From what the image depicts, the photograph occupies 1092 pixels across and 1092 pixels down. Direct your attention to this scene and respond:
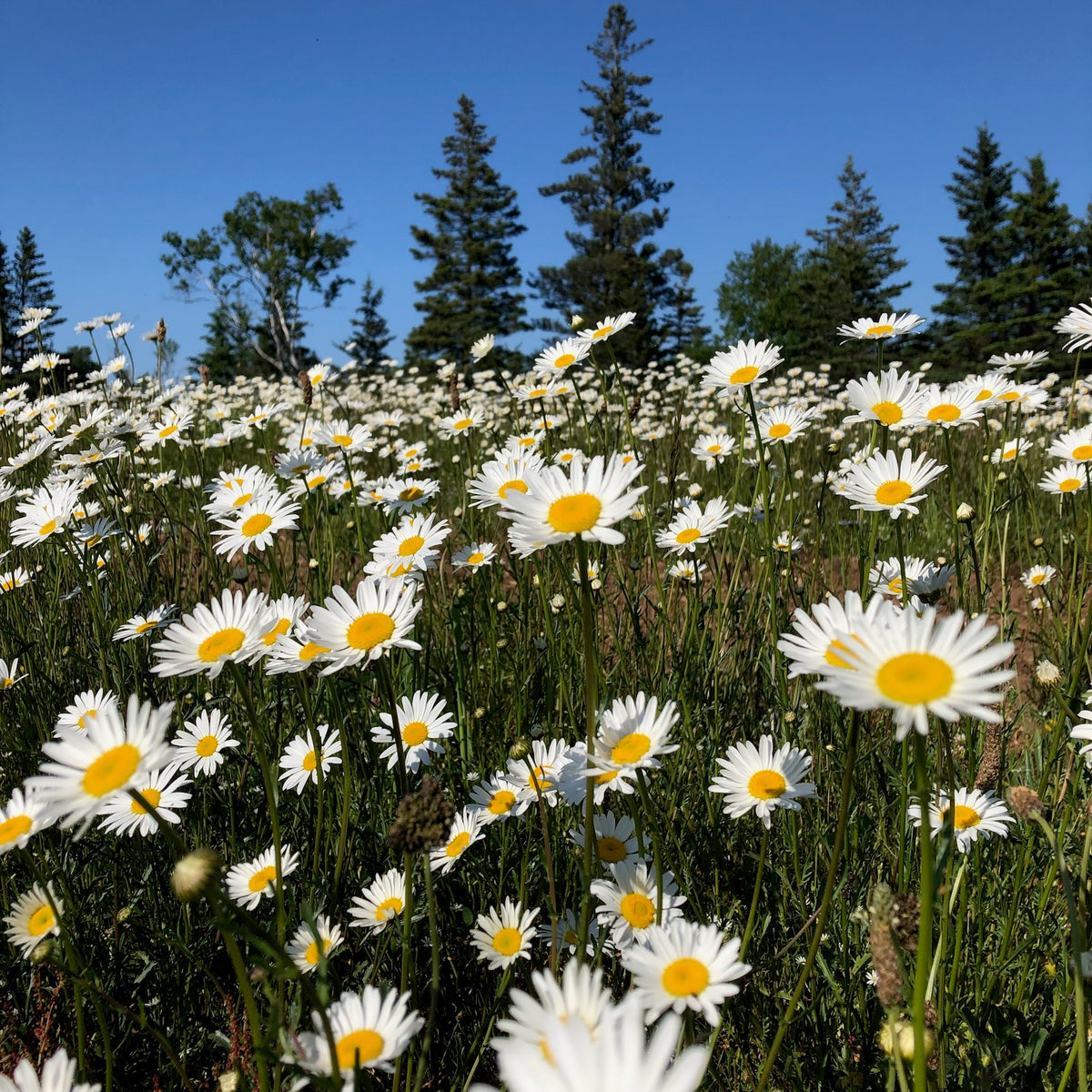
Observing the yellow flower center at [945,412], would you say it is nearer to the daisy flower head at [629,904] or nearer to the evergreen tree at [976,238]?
the daisy flower head at [629,904]

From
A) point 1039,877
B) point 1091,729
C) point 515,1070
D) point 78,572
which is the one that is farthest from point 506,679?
point 515,1070

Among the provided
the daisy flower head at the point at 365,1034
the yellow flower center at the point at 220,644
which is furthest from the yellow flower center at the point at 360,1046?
the yellow flower center at the point at 220,644

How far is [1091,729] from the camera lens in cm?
119

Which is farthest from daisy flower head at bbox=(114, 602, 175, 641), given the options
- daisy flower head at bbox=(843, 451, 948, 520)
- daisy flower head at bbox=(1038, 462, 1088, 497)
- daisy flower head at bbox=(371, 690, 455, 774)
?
daisy flower head at bbox=(1038, 462, 1088, 497)

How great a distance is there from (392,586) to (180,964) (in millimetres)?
965

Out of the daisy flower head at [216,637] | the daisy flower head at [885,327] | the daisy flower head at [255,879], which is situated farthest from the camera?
the daisy flower head at [885,327]

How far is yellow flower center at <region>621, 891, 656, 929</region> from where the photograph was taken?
1.19 meters

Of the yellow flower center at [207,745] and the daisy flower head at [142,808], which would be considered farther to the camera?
the yellow flower center at [207,745]

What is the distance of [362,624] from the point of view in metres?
1.38

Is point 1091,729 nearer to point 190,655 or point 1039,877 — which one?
point 1039,877

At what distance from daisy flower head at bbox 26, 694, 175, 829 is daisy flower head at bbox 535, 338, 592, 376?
2058mm

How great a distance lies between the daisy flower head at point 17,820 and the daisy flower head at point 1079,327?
235 centimetres

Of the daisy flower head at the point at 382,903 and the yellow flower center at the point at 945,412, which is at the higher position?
the yellow flower center at the point at 945,412

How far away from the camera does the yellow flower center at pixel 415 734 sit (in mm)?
1815
